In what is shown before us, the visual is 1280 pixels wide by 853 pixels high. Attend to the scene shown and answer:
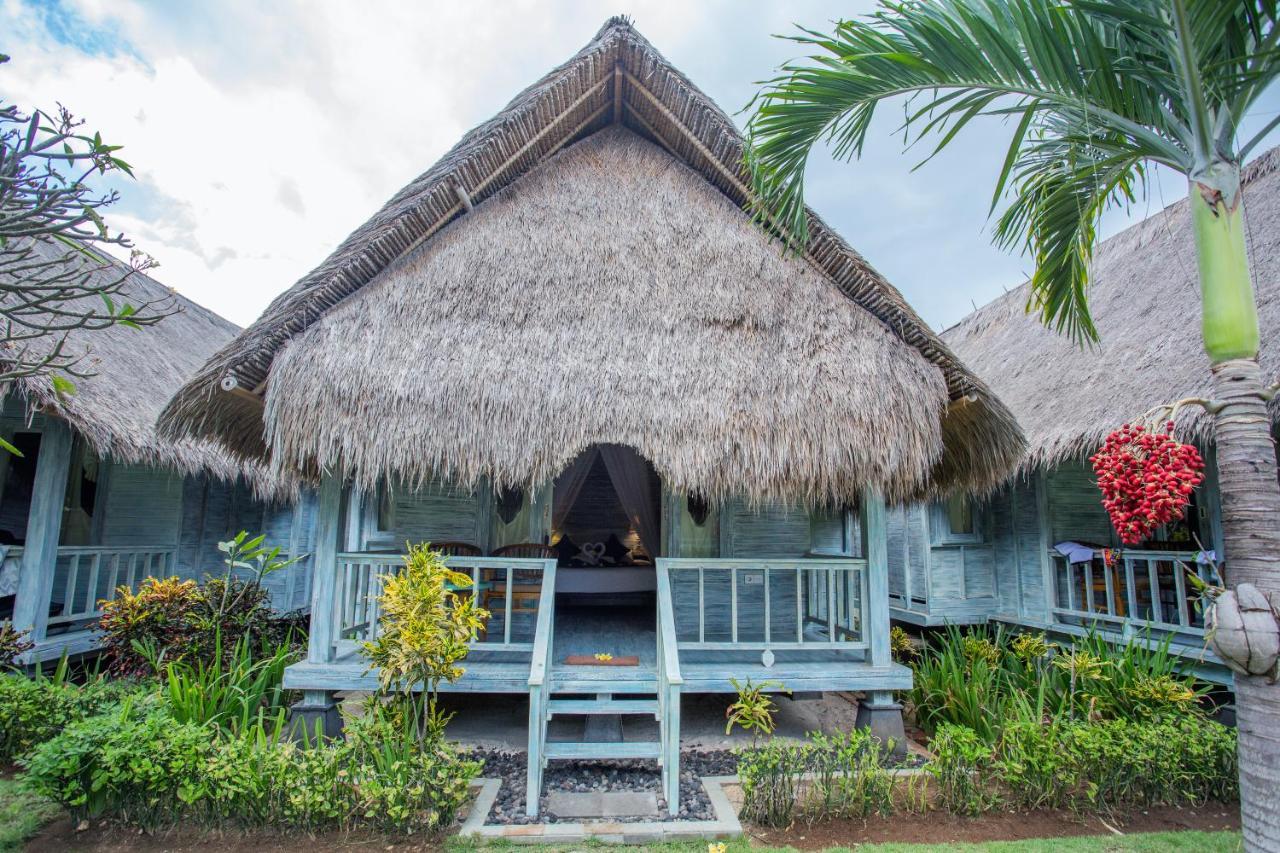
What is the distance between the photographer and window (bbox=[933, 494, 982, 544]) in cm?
905

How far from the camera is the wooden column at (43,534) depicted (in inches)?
231

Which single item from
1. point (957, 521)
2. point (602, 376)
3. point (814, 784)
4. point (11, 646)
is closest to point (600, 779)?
point (814, 784)

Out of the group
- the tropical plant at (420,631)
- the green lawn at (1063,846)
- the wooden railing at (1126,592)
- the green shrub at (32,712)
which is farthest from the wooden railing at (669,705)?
the wooden railing at (1126,592)

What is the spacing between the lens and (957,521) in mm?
9297

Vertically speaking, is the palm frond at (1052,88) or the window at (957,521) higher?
the palm frond at (1052,88)

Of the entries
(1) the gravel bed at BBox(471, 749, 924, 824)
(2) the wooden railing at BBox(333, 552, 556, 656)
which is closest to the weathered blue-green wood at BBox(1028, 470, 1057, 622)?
(1) the gravel bed at BBox(471, 749, 924, 824)

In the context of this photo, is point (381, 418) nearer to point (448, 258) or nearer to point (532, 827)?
point (448, 258)

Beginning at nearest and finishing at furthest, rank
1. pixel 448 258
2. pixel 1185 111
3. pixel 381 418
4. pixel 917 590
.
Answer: pixel 1185 111, pixel 381 418, pixel 448 258, pixel 917 590

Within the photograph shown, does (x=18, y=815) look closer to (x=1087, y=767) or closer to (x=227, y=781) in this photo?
(x=227, y=781)

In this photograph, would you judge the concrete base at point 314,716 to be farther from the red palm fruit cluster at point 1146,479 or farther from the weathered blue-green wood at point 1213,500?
the weathered blue-green wood at point 1213,500

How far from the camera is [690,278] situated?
5551 millimetres

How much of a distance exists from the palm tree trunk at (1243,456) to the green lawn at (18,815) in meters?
5.86

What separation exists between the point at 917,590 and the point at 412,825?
7722 mm

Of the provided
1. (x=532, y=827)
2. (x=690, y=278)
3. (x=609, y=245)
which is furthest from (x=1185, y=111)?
(x=532, y=827)
